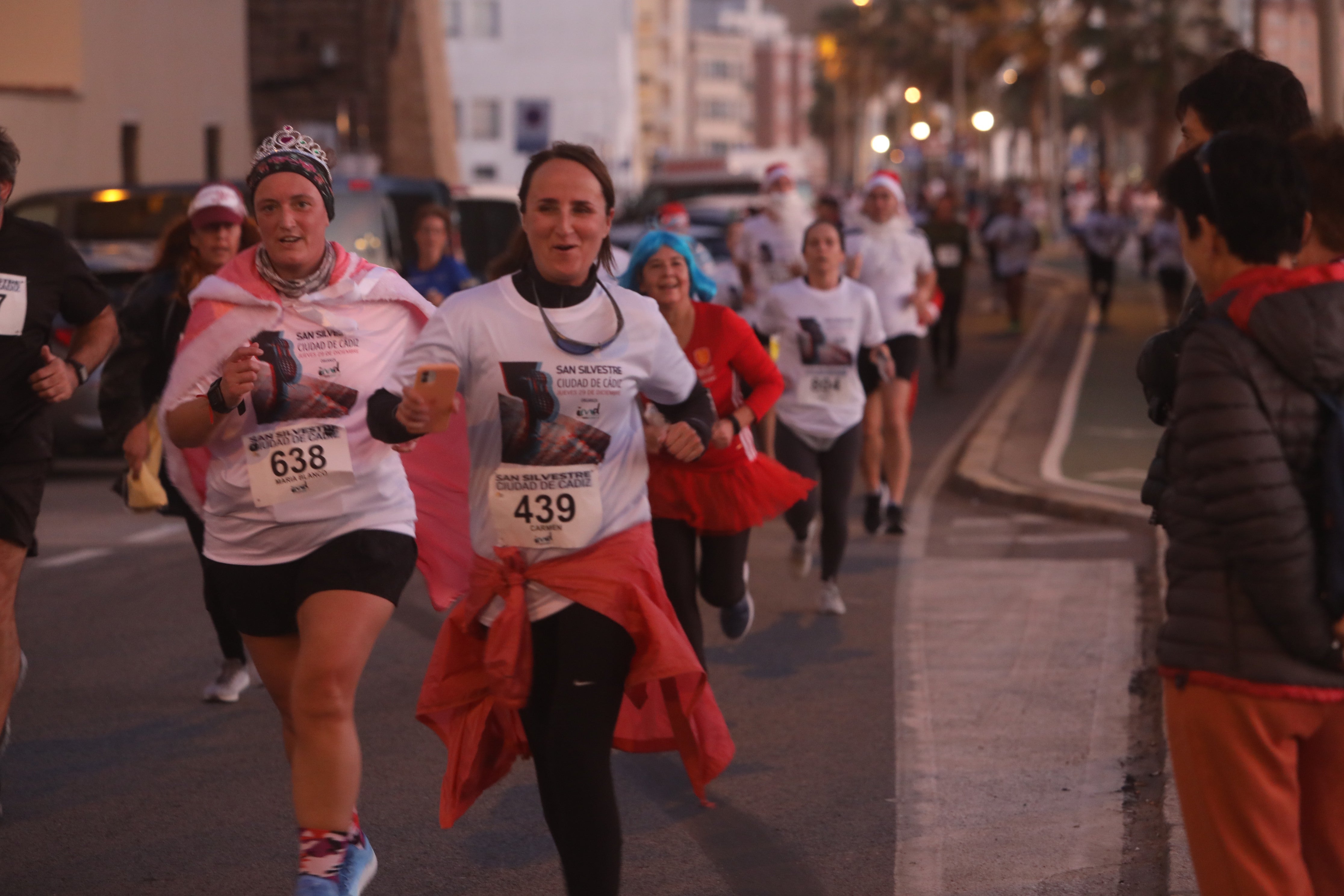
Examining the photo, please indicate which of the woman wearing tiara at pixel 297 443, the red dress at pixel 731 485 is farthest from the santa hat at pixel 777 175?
the woman wearing tiara at pixel 297 443

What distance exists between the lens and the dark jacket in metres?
7.43

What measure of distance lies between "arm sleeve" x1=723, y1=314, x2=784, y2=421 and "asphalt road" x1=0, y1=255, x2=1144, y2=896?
1.25 m

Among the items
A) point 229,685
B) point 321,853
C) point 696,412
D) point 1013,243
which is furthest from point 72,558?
point 1013,243

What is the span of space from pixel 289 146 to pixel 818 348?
491cm

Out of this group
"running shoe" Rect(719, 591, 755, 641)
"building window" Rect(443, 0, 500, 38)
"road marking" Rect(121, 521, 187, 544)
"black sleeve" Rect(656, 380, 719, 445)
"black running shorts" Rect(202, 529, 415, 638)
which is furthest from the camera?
"building window" Rect(443, 0, 500, 38)

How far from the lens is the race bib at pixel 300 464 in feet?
15.9

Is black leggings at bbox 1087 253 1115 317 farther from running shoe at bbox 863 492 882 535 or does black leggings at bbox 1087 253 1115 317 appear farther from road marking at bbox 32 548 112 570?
road marking at bbox 32 548 112 570

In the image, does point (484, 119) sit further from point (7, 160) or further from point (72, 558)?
point (7, 160)

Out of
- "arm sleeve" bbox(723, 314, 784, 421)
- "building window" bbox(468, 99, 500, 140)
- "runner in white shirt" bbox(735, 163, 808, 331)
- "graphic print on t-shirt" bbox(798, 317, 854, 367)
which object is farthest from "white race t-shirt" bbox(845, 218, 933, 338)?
"building window" bbox(468, 99, 500, 140)

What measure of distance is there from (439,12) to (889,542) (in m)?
41.6

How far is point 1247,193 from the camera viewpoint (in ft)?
11.3

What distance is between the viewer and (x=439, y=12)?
50.7 metres

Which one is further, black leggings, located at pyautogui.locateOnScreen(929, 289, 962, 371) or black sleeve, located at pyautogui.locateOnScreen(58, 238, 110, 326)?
black leggings, located at pyautogui.locateOnScreen(929, 289, 962, 371)

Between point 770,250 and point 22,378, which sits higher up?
point 770,250
